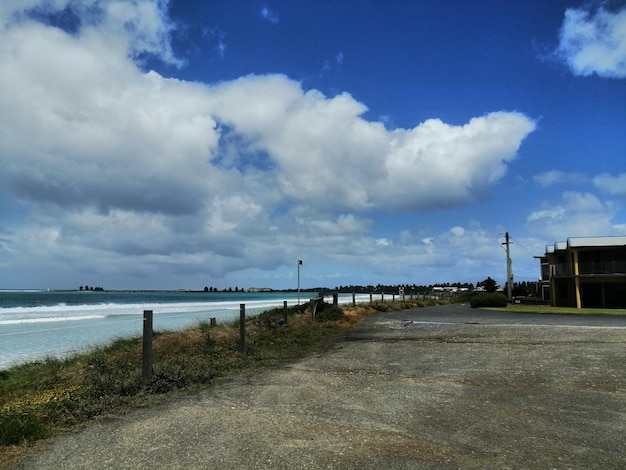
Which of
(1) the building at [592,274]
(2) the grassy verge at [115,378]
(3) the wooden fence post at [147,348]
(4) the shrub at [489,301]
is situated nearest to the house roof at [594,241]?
(1) the building at [592,274]

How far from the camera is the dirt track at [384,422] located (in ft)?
14.6

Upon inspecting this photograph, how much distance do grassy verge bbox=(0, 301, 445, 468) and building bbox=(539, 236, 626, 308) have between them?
28.6 metres

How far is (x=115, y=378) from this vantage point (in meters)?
7.93

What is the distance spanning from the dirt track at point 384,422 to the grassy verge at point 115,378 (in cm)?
46

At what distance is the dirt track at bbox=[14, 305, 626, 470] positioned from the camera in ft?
14.6

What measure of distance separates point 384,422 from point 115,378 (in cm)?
475

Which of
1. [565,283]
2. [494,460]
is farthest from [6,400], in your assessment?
[565,283]

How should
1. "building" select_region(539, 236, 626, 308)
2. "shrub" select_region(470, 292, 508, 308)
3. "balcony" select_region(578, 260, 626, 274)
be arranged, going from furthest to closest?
"shrub" select_region(470, 292, 508, 308) < "building" select_region(539, 236, 626, 308) < "balcony" select_region(578, 260, 626, 274)

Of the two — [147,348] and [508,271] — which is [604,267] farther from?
[147,348]

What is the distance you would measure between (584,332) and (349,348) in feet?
26.4

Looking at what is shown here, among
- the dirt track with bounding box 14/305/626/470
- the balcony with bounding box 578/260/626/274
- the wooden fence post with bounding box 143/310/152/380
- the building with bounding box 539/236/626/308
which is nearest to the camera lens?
the dirt track with bounding box 14/305/626/470

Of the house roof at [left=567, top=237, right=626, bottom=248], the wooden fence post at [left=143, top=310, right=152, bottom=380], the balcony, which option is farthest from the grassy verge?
the balcony

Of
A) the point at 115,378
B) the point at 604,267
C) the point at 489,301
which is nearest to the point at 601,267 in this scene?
the point at 604,267

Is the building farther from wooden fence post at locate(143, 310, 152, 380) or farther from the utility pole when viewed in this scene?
wooden fence post at locate(143, 310, 152, 380)
